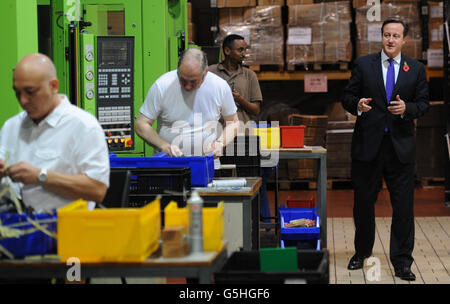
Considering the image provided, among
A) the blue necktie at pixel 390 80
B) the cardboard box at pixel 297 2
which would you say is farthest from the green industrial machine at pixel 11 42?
the cardboard box at pixel 297 2

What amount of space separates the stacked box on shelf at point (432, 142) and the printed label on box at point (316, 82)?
5.18ft

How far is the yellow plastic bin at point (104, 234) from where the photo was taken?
3.14 m

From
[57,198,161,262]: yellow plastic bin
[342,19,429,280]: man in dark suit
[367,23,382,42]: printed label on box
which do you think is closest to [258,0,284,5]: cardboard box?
[367,23,382,42]: printed label on box

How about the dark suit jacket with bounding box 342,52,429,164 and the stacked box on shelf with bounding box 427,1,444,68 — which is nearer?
the dark suit jacket with bounding box 342,52,429,164

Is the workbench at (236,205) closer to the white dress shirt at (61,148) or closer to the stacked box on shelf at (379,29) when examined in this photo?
the white dress shirt at (61,148)

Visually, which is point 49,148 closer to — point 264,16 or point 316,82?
point 264,16

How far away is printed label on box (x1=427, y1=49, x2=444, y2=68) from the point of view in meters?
11.1

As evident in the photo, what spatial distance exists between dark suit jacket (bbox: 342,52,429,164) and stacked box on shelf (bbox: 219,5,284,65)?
4.79m

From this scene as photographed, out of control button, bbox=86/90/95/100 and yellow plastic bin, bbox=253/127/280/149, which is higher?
control button, bbox=86/90/95/100

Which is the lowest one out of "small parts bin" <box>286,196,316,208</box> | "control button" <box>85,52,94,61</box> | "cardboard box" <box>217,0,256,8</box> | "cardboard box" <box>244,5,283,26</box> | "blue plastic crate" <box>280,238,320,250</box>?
"blue plastic crate" <box>280,238,320,250</box>

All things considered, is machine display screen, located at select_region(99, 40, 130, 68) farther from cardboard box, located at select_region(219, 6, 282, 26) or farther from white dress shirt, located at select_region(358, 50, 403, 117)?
cardboard box, located at select_region(219, 6, 282, 26)

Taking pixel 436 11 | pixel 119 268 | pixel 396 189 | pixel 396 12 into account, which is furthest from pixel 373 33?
pixel 119 268

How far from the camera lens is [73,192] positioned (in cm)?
371
